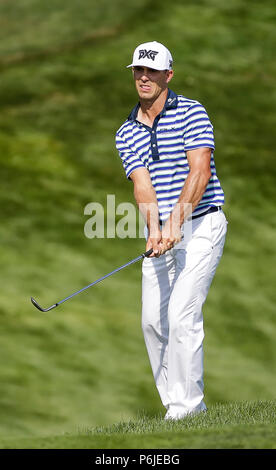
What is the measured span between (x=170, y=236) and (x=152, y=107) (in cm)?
88

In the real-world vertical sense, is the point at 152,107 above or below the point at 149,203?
above

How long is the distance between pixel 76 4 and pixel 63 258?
11.9 metres

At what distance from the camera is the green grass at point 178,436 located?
522cm

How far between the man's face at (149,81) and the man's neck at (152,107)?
0.10 feet

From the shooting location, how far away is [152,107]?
258 inches

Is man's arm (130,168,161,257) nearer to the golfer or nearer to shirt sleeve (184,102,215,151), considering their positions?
the golfer

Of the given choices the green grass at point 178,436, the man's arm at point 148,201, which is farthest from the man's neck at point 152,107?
the green grass at point 178,436

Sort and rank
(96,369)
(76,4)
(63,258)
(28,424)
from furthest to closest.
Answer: (76,4)
(63,258)
(96,369)
(28,424)

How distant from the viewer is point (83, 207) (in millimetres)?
13641

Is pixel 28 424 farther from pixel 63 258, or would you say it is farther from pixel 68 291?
pixel 63 258

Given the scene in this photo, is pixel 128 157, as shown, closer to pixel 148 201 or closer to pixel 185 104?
pixel 148 201

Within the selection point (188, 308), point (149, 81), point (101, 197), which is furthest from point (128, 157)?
point (101, 197)

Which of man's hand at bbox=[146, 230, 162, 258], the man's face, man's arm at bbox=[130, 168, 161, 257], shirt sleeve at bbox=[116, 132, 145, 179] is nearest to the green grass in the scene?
man's hand at bbox=[146, 230, 162, 258]
